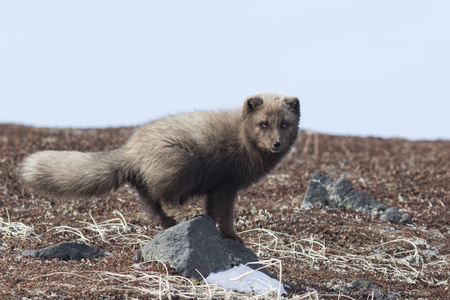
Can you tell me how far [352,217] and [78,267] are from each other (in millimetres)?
5017

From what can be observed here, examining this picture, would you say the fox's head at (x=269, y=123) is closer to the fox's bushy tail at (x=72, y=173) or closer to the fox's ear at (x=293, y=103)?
the fox's ear at (x=293, y=103)

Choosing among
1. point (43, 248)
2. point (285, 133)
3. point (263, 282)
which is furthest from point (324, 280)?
point (43, 248)

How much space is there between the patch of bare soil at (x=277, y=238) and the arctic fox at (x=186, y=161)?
2.56 feet

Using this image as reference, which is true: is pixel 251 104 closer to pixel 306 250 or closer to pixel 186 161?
pixel 186 161

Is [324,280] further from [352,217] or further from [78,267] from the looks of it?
[352,217]

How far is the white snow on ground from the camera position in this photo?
16.8ft

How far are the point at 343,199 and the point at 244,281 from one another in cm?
465

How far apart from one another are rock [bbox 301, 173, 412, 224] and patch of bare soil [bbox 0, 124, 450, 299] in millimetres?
203

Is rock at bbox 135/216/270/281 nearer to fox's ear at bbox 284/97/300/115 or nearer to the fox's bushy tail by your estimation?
the fox's bushy tail

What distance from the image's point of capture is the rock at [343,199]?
9289mm

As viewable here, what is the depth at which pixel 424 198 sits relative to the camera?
11.2 metres

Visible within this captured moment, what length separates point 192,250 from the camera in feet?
17.3

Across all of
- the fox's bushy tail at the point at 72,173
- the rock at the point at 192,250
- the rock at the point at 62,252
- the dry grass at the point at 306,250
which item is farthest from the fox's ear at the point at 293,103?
the rock at the point at 62,252

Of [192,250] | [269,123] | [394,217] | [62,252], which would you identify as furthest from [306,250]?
[62,252]
